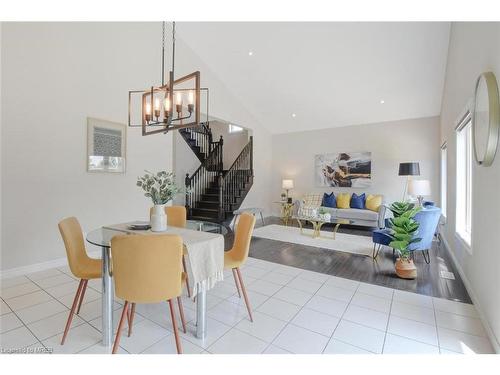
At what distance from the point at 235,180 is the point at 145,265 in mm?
5200

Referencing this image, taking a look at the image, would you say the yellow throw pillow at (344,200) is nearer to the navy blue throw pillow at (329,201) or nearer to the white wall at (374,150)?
the navy blue throw pillow at (329,201)

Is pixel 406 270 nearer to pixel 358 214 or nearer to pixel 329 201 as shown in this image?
pixel 358 214

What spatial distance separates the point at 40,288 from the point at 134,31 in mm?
4045

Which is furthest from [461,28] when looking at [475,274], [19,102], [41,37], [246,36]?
[19,102]

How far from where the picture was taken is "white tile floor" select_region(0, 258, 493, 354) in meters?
1.87

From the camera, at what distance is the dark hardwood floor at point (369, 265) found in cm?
293

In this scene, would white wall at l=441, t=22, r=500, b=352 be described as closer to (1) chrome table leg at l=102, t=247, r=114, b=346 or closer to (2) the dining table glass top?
(2) the dining table glass top

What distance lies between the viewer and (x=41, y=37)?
333 cm

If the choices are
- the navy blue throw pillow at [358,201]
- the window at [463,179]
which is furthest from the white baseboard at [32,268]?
the navy blue throw pillow at [358,201]

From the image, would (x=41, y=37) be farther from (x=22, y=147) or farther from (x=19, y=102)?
(x=22, y=147)

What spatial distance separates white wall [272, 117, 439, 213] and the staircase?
170 centimetres

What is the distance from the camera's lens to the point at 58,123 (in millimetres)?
3484

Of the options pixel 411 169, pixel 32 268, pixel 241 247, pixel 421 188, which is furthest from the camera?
pixel 411 169

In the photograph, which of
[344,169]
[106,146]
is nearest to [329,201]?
[344,169]
